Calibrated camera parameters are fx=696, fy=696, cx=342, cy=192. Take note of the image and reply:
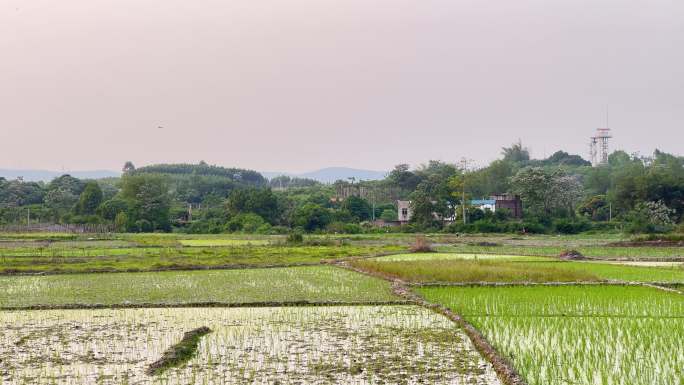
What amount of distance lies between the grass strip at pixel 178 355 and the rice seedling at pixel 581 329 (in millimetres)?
4519

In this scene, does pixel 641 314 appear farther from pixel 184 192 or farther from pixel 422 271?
pixel 184 192

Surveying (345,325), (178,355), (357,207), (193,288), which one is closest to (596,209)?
(357,207)

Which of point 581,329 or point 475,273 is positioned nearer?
point 581,329

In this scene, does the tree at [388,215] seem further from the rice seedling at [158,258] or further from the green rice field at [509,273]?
the green rice field at [509,273]

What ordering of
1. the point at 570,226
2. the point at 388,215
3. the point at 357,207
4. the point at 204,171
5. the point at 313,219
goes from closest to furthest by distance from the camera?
the point at 570,226
the point at 313,219
the point at 357,207
the point at 388,215
the point at 204,171

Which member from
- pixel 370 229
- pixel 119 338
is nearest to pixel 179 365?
pixel 119 338

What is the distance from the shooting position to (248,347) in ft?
34.7

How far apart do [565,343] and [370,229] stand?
1825 inches

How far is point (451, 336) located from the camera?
1152 centimetres

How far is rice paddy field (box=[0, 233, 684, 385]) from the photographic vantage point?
9.03 meters

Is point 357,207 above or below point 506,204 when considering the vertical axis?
below

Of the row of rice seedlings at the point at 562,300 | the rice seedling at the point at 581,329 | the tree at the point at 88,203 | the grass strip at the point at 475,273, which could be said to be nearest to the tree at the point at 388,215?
the tree at the point at 88,203

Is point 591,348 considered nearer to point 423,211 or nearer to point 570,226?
point 570,226

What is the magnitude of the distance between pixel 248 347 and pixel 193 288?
8.28m
